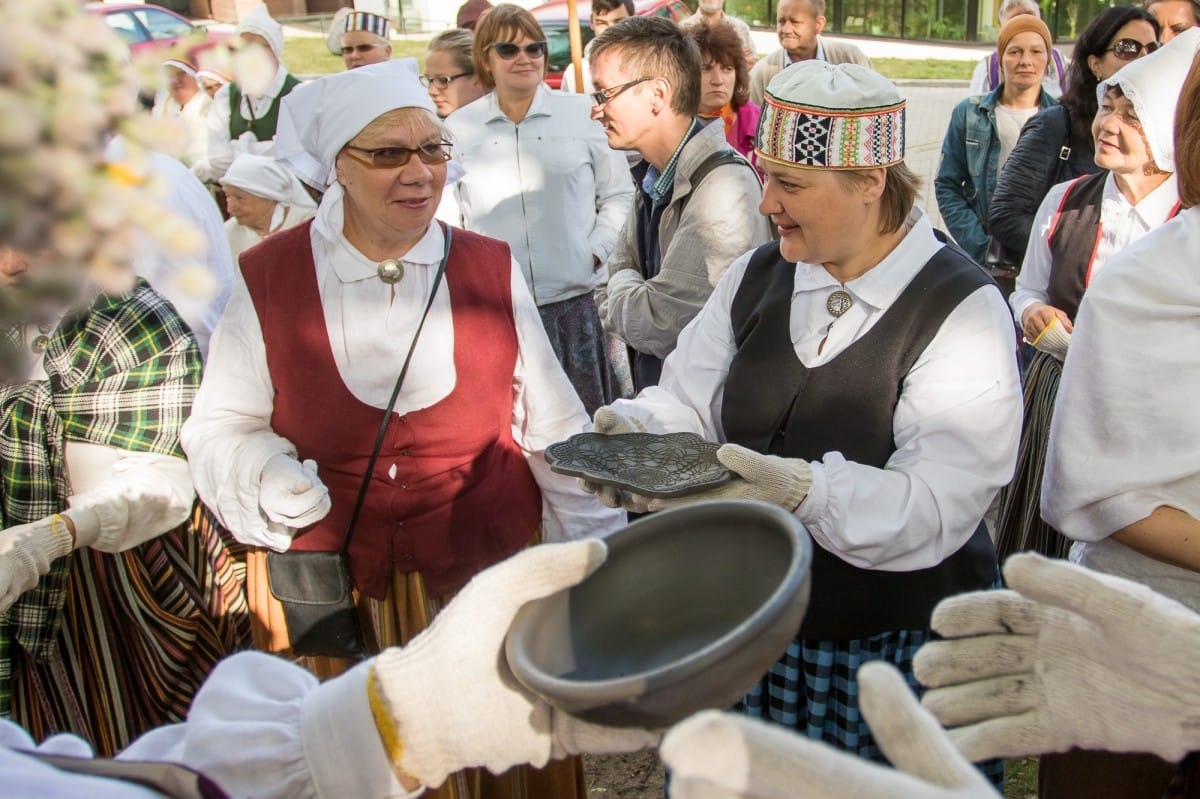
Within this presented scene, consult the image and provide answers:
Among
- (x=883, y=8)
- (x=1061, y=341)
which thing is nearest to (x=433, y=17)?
(x=883, y=8)

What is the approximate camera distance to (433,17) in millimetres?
17344

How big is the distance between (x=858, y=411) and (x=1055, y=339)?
1.37 meters

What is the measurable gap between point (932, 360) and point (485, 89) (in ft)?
10.4

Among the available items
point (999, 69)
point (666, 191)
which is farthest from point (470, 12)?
point (666, 191)

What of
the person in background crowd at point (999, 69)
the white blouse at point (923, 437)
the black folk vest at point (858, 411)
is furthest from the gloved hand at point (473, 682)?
the person in background crowd at point (999, 69)

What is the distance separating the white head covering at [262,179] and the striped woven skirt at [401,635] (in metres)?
2.38

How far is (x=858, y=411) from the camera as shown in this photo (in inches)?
78.7

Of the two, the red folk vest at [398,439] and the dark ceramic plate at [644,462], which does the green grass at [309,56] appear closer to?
the red folk vest at [398,439]

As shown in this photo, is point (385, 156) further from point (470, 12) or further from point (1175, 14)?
point (470, 12)

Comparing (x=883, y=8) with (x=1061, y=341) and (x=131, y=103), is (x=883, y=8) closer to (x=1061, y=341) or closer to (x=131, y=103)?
(x=1061, y=341)

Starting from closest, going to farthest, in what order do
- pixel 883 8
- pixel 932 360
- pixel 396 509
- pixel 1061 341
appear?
pixel 932 360
pixel 396 509
pixel 1061 341
pixel 883 8

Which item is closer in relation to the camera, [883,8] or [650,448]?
[650,448]

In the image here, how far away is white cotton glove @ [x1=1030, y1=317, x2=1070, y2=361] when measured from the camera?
120 inches

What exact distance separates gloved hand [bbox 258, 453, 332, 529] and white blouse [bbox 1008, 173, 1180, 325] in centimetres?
219
